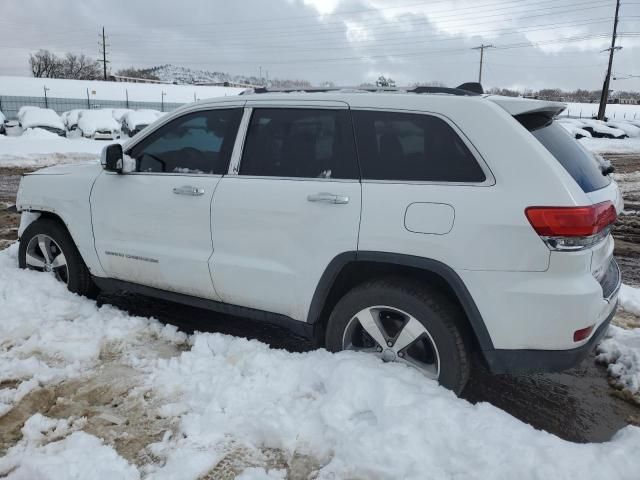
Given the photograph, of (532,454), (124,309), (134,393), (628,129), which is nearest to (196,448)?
(134,393)

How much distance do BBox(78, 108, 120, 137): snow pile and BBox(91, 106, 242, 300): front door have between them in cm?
1904

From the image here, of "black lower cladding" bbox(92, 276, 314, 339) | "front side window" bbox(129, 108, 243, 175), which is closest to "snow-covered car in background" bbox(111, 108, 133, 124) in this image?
"black lower cladding" bbox(92, 276, 314, 339)

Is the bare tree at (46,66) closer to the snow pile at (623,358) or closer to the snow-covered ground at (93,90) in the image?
the snow-covered ground at (93,90)

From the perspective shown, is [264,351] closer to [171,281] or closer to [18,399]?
[171,281]

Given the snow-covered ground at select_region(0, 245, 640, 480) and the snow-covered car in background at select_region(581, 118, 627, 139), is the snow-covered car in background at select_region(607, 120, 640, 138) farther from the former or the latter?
the snow-covered ground at select_region(0, 245, 640, 480)

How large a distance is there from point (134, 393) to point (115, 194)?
1607 millimetres

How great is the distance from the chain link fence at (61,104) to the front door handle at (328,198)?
119 feet

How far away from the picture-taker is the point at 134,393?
3.32m

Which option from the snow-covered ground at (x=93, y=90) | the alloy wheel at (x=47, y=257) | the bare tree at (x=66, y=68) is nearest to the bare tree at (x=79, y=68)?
the bare tree at (x=66, y=68)

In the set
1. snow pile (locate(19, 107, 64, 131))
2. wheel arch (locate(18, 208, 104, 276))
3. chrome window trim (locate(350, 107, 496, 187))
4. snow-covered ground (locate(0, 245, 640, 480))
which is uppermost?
snow pile (locate(19, 107, 64, 131))

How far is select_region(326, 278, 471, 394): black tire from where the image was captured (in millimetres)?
2971

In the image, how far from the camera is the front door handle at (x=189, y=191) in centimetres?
368

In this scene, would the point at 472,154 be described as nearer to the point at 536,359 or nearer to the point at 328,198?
the point at 328,198

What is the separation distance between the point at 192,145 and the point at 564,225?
2.62 m
